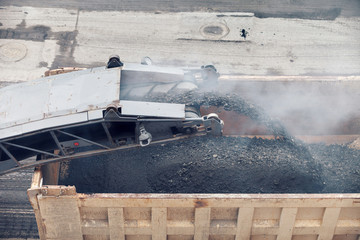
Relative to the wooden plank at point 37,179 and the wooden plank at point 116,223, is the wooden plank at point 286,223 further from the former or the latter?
the wooden plank at point 37,179

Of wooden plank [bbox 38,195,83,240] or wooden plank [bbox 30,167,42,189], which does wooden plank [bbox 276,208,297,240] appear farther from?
wooden plank [bbox 30,167,42,189]

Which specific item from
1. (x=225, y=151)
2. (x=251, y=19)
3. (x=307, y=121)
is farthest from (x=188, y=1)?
(x=225, y=151)

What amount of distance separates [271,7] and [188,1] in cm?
205

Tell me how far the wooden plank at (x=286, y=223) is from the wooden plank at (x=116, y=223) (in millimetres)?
1933

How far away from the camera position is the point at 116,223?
5.12 metres

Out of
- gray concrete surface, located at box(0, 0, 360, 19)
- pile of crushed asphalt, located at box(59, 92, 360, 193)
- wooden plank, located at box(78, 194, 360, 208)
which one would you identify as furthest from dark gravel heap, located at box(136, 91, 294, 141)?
gray concrete surface, located at box(0, 0, 360, 19)

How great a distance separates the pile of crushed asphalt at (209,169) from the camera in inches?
225

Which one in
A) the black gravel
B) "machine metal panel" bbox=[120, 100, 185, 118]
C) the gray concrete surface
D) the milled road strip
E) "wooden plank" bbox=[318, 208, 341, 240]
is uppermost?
the gray concrete surface

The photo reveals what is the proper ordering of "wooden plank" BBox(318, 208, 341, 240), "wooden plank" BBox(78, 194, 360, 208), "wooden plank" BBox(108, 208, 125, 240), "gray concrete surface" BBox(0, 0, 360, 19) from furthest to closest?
"gray concrete surface" BBox(0, 0, 360, 19)
"wooden plank" BBox(318, 208, 341, 240)
"wooden plank" BBox(108, 208, 125, 240)
"wooden plank" BBox(78, 194, 360, 208)

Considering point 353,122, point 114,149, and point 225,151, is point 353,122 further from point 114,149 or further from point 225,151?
point 114,149

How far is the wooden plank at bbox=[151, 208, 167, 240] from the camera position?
5.06 meters

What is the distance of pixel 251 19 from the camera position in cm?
1013

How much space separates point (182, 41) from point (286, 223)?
5474mm

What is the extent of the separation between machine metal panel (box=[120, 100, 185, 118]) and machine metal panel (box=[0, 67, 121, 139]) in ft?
0.52
